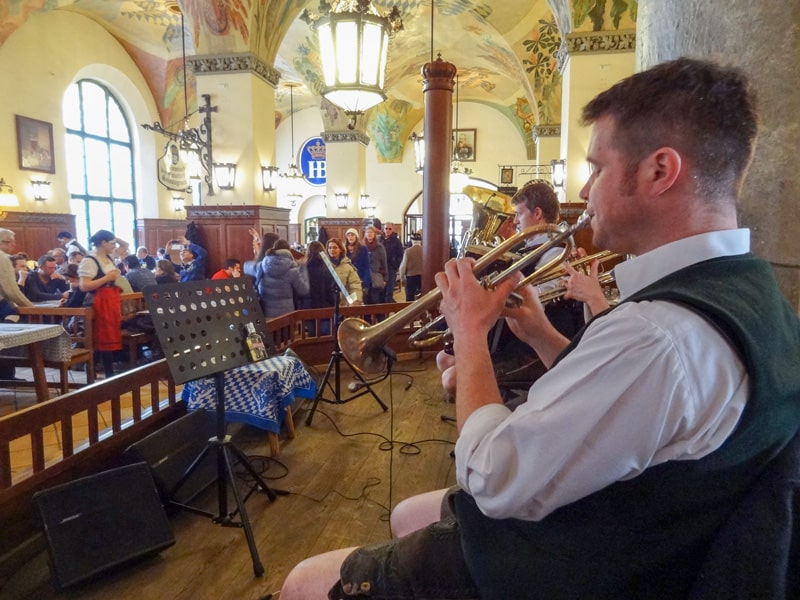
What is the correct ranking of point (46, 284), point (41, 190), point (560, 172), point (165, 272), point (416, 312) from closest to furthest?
point (416, 312)
point (165, 272)
point (46, 284)
point (560, 172)
point (41, 190)

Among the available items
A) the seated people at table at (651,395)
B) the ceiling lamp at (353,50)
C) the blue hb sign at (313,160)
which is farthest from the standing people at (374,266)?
the blue hb sign at (313,160)

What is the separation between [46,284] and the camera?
7.00m

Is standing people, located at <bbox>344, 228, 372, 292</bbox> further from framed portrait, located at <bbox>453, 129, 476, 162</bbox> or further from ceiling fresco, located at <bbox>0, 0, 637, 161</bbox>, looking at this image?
framed portrait, located at <bbox>453, 129, 476, 162</bbox>

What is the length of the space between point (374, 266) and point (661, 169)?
6742 millimetres

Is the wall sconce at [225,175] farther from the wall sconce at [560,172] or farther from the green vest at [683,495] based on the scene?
the green vest at [683,495]

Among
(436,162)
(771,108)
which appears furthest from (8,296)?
(771,108)

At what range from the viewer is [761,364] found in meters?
0.74

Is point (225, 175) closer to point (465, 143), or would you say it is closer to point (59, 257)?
point (59, 257)

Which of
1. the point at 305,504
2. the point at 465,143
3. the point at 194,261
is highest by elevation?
the point at 465,143

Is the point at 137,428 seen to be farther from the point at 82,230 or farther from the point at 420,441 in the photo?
the point at 82,230

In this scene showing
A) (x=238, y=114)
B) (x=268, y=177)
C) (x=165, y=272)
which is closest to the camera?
(x=165, y=272)

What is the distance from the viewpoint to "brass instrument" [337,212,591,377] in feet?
4.78

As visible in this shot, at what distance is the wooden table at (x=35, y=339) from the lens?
3608 mm

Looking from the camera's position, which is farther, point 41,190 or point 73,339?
point 41,190
